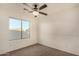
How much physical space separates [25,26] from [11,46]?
65 centimetres

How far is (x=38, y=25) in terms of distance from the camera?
1.78 m

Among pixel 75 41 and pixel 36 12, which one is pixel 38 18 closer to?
pixel 36 12

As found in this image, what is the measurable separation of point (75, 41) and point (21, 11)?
1.86m

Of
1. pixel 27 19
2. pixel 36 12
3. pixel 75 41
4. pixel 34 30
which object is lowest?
pixel 75 41

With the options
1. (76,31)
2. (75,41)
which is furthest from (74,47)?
(76,31)

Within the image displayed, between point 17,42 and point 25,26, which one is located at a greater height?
point 25,26

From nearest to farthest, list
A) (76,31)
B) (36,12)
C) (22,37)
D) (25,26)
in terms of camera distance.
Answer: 1. (25,26)
2. (22,37)
3. (36,12)
4. (76,31)

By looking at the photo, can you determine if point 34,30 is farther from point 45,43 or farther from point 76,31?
point 76,31

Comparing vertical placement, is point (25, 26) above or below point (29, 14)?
below

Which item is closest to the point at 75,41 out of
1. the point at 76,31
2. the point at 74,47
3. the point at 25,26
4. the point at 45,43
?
the point at 74,47

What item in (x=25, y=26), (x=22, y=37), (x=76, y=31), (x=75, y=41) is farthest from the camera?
(x=75, y=41)

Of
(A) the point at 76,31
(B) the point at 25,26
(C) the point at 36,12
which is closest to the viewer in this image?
(B) the point at 25,26

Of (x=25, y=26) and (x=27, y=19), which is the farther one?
(x=27, y=19)

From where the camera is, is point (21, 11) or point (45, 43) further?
point (21, 11)
